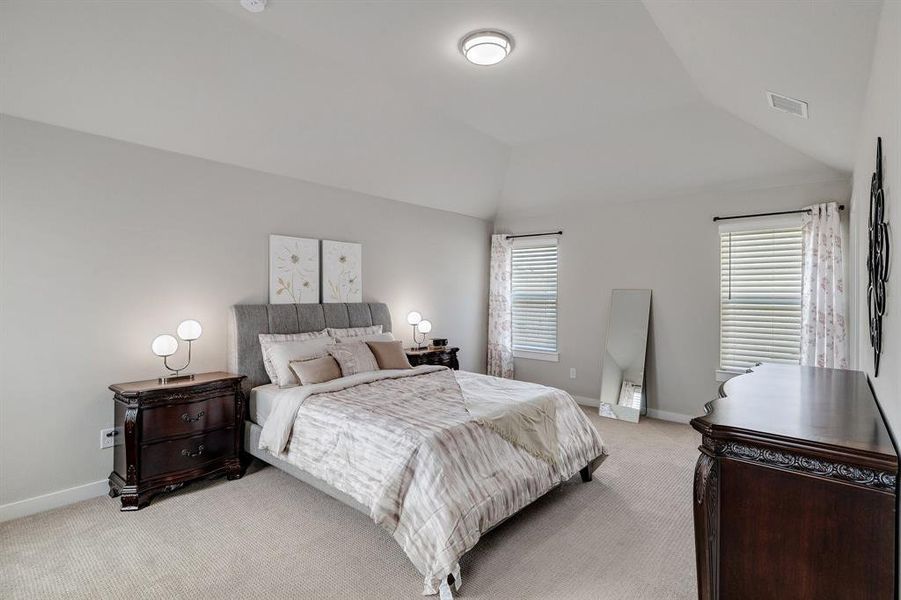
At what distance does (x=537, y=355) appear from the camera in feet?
20.5

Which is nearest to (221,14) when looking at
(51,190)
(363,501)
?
(51,190)

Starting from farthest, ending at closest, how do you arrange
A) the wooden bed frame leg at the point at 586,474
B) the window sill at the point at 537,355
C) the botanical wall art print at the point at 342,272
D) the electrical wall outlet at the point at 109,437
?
1. the window sill at the point at 537,355
2. the botanical wall art print at the point at 342,272
3. the wooden bed frame leg at the point at 586,474
4. the electrical wall outlet at the point at 109,437

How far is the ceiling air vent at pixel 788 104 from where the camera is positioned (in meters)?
2.86

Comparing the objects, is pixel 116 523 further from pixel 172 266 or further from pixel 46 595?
pixel 172 266

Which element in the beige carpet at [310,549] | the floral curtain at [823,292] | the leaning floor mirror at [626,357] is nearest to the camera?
the beige carpet at [310,549]

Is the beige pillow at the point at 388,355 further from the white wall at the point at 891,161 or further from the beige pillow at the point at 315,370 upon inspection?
the white wall at the point at 891,161

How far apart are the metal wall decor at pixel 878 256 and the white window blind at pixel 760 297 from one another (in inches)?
106

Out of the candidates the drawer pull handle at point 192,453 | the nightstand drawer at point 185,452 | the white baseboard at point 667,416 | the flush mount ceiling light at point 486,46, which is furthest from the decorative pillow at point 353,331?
the white baseboard at point 667,416

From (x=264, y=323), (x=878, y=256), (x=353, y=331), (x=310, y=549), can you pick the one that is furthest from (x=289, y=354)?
(x=878, y=256)

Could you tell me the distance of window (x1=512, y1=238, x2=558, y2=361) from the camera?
6113 mm

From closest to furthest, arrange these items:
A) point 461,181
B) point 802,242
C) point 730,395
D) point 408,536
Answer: point 730,395
point 408,536
point 802,242
point 461,181

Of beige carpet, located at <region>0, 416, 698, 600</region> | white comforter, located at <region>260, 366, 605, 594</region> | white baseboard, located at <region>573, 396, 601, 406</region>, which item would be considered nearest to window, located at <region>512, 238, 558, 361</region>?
white baseboard, located at <region>573, 396, 601, 406</region>

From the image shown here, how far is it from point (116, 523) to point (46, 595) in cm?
71

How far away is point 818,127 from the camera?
10.3ft
